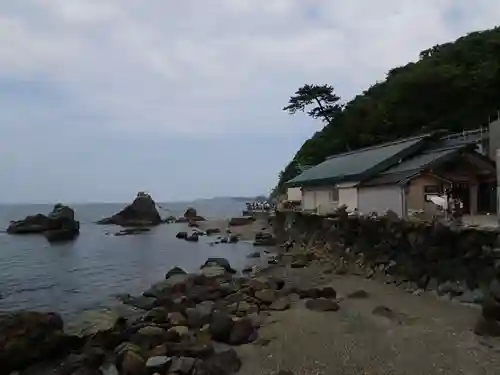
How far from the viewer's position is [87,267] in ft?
101

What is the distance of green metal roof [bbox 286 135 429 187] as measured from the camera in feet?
79.6

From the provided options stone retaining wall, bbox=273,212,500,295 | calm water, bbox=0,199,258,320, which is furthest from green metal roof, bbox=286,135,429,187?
calm water, bbox=0,199,258,320

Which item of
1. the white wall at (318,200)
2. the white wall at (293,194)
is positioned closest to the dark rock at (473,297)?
the white wall at (318,200)

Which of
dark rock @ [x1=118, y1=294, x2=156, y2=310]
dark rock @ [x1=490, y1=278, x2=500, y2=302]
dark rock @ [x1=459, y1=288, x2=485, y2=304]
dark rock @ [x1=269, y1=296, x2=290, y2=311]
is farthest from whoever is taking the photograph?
dark rock @ [x1=118, y1=294, x2=156, y2=310]

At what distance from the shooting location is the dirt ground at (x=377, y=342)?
9.57 m

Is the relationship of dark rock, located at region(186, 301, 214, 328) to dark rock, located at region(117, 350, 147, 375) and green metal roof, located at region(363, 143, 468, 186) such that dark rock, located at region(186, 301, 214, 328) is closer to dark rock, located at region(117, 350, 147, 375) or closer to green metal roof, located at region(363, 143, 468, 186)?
dark rock, located at region(117, 350, 147, 375)

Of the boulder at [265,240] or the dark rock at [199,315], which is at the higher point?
the boulder at [265,240]

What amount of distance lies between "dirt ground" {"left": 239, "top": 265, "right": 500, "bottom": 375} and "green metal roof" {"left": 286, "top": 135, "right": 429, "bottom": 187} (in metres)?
10.1

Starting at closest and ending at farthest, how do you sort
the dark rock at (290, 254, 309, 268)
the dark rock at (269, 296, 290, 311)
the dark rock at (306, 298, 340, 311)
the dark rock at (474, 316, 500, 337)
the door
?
1. the dark rock at (474, 316, 500, 337)
2. the dark rock at (306, 298, 340, 311)
3. the dark rock at (269, 296, 290, 311)
4. the door
5. the dark rock at (290, 254, 309, 268)

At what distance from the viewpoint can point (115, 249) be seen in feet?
137

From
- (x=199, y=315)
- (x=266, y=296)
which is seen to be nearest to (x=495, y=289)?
(x=266, y=296)

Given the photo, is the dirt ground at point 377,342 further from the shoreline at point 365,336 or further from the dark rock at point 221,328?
the dark rock at point 221,328

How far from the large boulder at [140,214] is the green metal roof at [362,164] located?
44.6 m

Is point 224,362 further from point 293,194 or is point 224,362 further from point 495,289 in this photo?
point 293,194
